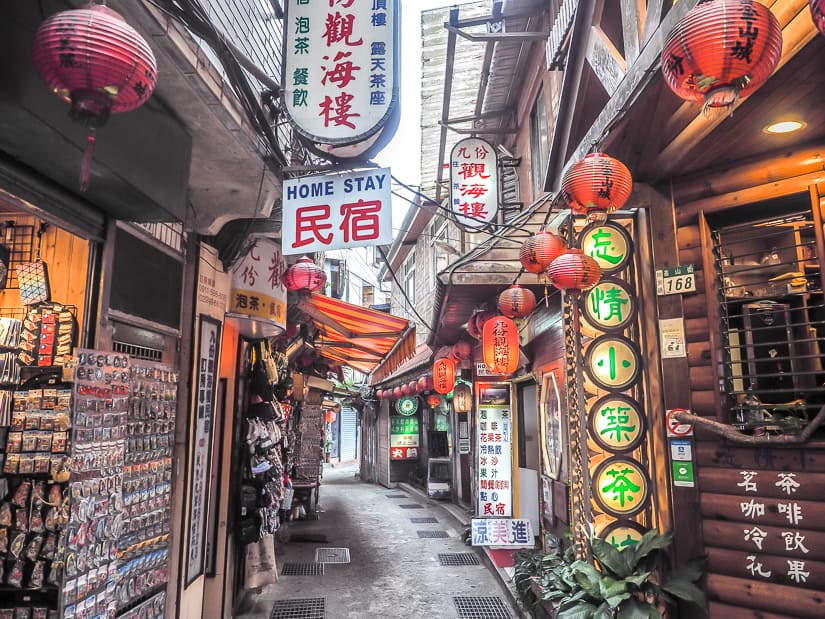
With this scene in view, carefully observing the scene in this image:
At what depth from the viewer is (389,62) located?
539cm

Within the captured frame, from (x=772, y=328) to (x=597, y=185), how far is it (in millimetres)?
1881

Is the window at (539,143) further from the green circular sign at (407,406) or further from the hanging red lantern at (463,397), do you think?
the green circular sign at (407,406)

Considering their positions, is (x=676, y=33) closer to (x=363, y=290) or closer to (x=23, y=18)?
(x=23, y=18)

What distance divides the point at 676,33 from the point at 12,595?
6.10 meters

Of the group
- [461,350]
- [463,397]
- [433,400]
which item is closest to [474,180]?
[461,350]

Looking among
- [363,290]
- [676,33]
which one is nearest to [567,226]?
[676,33]

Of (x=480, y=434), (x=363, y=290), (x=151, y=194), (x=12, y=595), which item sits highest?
(x=363, y=290)

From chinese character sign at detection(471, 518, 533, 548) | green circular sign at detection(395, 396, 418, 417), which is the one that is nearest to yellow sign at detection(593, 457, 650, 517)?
chinese character sign at detection(471, 518, 533, 548)

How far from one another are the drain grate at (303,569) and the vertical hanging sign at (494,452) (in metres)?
3.74

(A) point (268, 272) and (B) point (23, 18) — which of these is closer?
(B) point (23, 18)

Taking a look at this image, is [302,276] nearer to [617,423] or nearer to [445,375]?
[617,423]

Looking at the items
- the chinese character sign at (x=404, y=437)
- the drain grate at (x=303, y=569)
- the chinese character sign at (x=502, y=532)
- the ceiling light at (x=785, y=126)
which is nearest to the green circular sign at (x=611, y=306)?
the ceiling light at (x=785, y=126)

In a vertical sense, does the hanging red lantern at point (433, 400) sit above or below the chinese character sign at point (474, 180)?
below

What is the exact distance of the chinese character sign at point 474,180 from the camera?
38.7 feet
